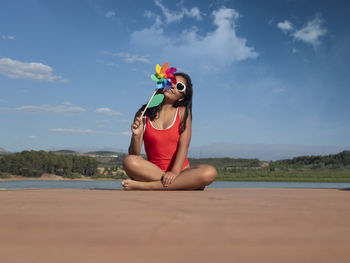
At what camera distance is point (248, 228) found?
4.55ft

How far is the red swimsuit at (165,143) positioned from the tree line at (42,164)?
3052 cm

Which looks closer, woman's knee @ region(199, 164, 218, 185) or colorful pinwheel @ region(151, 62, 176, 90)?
woman's knee @ region(199, 164, 218, 185)

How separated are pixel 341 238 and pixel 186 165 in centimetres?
289

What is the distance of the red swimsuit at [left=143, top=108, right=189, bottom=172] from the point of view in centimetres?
403

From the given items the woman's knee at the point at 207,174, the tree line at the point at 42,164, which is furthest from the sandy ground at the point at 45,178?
the woman's knee at the point at 207,174

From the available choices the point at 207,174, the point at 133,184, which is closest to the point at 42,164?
the point at 133,184

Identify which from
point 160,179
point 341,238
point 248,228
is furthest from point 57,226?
point 160,179

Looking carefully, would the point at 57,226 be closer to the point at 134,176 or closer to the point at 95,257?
the point at 95,257

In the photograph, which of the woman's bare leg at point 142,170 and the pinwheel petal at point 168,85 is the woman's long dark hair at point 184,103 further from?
the woman's bare leg at point 142,170

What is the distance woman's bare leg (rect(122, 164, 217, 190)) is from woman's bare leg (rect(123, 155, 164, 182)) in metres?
0.06

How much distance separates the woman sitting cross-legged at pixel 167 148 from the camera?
366 centimetres

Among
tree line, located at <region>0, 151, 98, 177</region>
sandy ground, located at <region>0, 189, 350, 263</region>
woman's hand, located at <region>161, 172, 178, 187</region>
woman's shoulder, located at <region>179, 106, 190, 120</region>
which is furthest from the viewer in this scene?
tree line, located at <region>0, 151, 98, 177</region>

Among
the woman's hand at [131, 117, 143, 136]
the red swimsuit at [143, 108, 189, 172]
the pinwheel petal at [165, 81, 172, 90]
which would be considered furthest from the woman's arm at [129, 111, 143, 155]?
the pinwheel petal at [165, 81, 172, 90]

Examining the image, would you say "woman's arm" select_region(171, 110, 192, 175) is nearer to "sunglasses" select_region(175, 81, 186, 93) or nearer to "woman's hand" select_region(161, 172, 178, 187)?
"woman's hand" select_region(161, 172, 178, 187)
